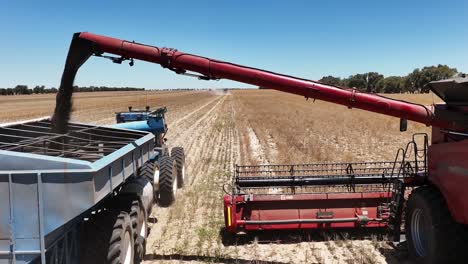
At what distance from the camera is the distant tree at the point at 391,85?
129 meters

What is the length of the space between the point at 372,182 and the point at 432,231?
2.51 m

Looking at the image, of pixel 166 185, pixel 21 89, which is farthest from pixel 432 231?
pixel 21 89

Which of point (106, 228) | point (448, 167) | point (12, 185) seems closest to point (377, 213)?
point (448, 167)

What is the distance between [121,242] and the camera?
4559mm

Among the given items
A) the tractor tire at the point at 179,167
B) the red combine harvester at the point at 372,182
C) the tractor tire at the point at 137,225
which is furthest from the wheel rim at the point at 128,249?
the tractor tire at the point at 179,167

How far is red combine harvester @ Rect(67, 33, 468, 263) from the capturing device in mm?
4934

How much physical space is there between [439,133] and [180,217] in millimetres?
4547

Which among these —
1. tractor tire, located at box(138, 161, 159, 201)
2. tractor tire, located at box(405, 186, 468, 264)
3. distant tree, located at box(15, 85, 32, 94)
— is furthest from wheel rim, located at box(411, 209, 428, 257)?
distant tree, located at box(15, 85, 32, 94)

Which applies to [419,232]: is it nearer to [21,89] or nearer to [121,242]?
[121,242]

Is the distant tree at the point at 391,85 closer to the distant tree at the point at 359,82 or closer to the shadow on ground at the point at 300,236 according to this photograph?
the distant tree at the point at 359,82

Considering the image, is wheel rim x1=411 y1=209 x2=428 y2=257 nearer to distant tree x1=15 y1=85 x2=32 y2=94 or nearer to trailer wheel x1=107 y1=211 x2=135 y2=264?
trailer wheel x1=107 y1=211 x2=135 y2=264

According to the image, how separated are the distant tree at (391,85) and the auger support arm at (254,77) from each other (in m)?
129

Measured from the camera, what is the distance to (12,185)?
3496mm

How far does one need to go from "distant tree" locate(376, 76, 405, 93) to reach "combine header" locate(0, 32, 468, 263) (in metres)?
128
